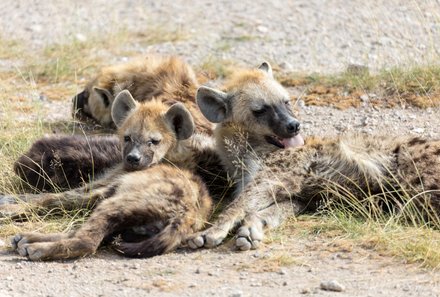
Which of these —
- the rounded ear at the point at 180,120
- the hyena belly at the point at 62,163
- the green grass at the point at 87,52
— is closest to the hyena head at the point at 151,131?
the rounded ear at the point at 180,120

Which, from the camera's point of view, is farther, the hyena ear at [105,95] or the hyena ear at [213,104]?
the hyena ear at [105,95]

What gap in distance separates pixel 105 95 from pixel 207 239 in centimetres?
239

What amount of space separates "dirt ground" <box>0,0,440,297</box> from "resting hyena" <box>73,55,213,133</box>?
0.37 meters

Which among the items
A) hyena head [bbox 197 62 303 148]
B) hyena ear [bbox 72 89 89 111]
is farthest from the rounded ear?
hyena ear [bbox 72 89 89 111]

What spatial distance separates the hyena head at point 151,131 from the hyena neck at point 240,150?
0.82 ft

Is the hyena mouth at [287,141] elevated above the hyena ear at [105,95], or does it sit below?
above

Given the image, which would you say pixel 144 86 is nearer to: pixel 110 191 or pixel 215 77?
pixel 215 77

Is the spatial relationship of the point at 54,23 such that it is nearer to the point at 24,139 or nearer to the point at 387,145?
the point at 24,139

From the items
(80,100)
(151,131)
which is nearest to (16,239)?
(151,131)

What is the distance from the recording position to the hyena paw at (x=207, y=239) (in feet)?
16.8

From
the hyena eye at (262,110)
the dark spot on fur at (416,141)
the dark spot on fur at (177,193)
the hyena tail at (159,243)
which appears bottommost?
the hyena tail at (159,243)

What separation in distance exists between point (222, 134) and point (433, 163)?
4.32ft

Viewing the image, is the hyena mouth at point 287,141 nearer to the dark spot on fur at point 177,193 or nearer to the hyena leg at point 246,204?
the hyena leg at point 246,204

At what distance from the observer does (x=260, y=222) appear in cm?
538
